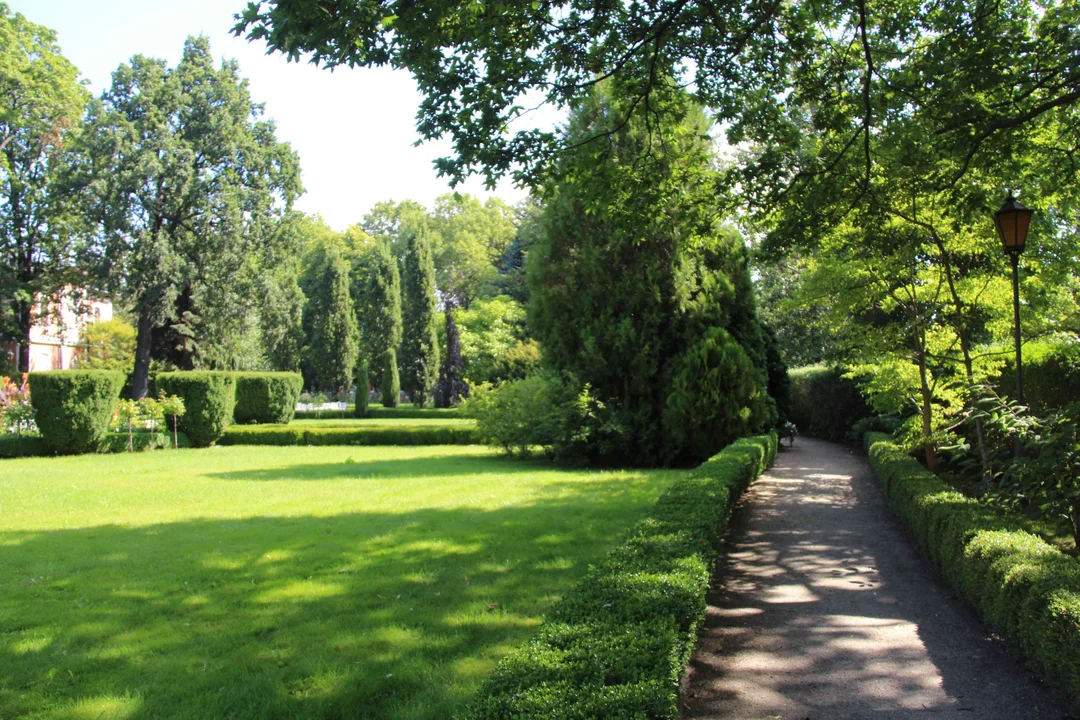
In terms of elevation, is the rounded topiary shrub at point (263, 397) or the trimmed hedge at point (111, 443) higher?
the rounded topiary shrub at point (263, 397)

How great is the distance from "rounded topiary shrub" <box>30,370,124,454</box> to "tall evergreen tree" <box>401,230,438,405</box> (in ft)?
87.6

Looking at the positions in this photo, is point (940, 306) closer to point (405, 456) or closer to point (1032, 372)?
point (1032, 372)

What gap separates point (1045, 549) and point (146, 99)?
32806 millimetres

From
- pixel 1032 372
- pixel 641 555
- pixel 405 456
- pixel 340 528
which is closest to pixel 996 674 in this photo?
pixel 641 555

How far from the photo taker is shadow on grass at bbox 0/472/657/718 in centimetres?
360

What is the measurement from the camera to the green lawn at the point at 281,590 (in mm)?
3652

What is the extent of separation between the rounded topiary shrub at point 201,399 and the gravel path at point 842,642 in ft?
59.3

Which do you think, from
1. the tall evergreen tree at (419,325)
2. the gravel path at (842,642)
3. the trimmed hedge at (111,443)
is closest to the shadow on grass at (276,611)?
the gravel path at (842,642)

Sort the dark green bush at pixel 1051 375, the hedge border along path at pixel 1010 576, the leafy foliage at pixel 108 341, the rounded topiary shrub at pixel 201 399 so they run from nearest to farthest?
1. the hedge border along path at pixel 1010 576
2. the dark green bush at pixel 1051 375
3. the rounded topiary shrub at pixel 201 399
4. the leafy foliage at pixel 108 341

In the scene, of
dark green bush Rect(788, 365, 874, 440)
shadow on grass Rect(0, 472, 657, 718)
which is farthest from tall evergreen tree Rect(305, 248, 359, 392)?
shadow on grass Rect(0, 472, 657, 718)

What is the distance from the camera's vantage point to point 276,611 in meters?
4.91

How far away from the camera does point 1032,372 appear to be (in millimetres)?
9688

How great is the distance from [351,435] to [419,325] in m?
23.8

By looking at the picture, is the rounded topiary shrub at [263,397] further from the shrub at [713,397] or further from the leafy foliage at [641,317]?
the shrub at [713,397]
